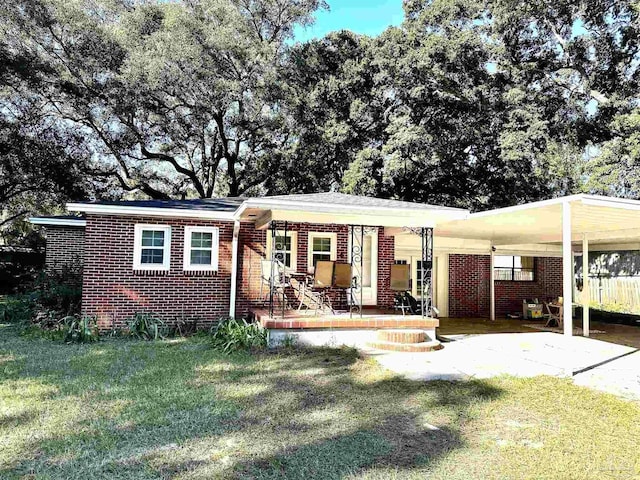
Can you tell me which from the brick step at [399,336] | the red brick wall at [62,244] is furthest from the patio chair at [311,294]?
the red brick wall at [62,244]

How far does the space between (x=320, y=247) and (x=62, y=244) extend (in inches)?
352

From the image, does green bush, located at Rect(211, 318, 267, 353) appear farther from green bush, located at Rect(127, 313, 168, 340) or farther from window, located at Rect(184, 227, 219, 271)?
window, located at Rect(184, 227, 219, 271)

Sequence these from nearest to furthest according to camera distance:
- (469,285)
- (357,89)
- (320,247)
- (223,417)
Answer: (223,417) < (320,247) < (469,285) < (357,89)

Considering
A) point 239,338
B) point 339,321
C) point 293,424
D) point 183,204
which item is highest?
point 183,204

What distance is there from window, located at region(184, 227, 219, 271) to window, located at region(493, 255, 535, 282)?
9.52m

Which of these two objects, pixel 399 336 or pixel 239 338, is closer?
pixel 239 338

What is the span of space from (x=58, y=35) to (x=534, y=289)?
19734 millimetres

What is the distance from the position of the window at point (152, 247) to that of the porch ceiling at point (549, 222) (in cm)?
632

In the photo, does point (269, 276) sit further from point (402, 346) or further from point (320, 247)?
point (402, 346)

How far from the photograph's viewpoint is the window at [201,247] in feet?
35.1

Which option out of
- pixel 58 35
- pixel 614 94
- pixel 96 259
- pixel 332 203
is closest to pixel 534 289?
pixel 614 94

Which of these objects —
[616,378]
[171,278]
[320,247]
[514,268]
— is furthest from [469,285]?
[171,278]

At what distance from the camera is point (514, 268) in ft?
52.7

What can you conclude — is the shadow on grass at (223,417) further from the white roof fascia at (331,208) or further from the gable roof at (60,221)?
the gable roof at (60,221)
